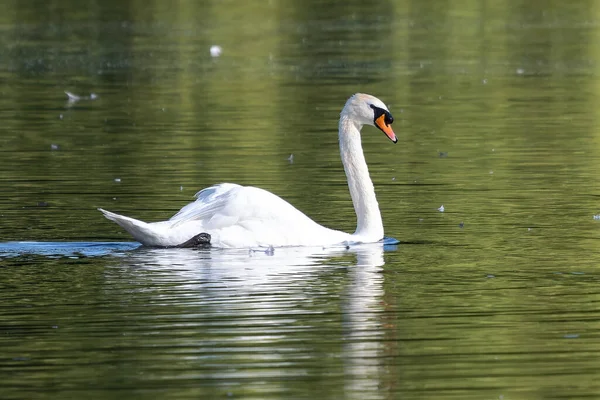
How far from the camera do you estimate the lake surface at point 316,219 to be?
8766 mm

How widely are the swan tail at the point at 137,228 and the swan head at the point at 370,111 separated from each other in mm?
2423

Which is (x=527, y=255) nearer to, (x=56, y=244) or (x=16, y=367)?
(x=56, y=244)

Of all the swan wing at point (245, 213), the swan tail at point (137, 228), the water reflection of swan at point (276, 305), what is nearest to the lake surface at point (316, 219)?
the water reflection of swan at point (276, 305)

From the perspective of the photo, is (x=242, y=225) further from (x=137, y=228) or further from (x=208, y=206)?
(x=137, y=228)

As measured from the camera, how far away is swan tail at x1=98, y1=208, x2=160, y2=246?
1226 cm

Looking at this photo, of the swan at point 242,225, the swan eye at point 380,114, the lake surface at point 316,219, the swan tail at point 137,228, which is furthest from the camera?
the swan eye at point 380,114

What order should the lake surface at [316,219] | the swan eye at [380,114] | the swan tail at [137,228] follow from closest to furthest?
the lake surface at [316,219], the swan tail at [137,228], the swan eye at [380,114]

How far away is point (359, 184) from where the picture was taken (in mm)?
13930

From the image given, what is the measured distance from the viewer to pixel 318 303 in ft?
34.5

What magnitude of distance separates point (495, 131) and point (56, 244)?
1048cm

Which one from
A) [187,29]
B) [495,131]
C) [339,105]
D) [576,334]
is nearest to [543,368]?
[576,334]

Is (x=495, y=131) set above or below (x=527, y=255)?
above

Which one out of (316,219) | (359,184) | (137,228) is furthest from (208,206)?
(316,219)

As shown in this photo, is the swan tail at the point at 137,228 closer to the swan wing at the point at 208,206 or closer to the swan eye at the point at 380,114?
the swan wing at the point at 208,206
